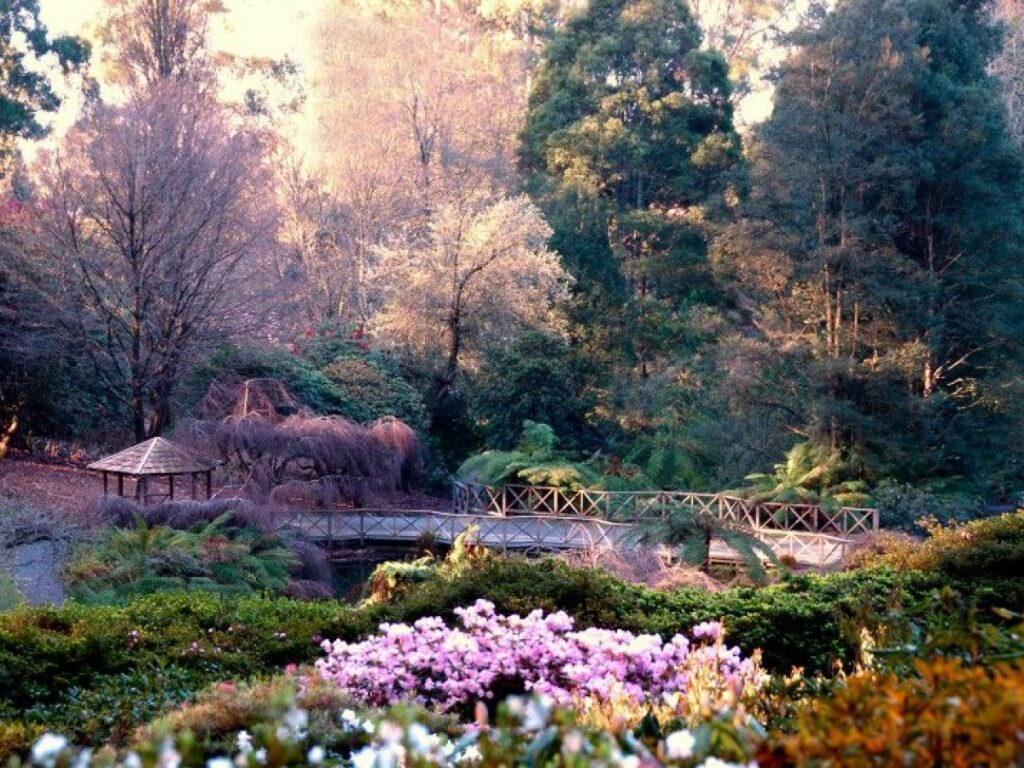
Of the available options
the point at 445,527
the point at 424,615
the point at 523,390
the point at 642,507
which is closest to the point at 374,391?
the point at 523,390

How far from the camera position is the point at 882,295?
19.0m

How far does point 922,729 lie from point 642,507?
17455 millimetres

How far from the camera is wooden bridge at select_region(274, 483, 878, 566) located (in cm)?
1691

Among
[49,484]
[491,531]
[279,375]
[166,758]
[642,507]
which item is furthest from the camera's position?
[279,375]

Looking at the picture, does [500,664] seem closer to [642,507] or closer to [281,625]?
[281,625]

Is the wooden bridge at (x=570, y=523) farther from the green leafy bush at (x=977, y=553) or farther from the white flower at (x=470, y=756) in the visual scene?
the white flower at (x=470, y=756)

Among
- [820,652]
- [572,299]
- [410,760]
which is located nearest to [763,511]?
[572,299]

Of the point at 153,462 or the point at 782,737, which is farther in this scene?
the point at 153,462

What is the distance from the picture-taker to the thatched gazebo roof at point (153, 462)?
1484 centimetres

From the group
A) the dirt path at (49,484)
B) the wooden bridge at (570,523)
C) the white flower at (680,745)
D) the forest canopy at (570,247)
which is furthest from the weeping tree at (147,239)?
the white flower at (680,745)

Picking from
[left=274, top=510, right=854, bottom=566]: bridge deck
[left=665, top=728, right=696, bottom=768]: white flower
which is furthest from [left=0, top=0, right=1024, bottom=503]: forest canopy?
[left=665, top=728, right=696, bottom=768]: white flower

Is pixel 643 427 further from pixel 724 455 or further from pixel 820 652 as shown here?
pixel 820 652

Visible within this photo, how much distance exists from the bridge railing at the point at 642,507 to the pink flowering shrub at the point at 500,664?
36.5 ft

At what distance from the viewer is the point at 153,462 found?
48.9 feet
